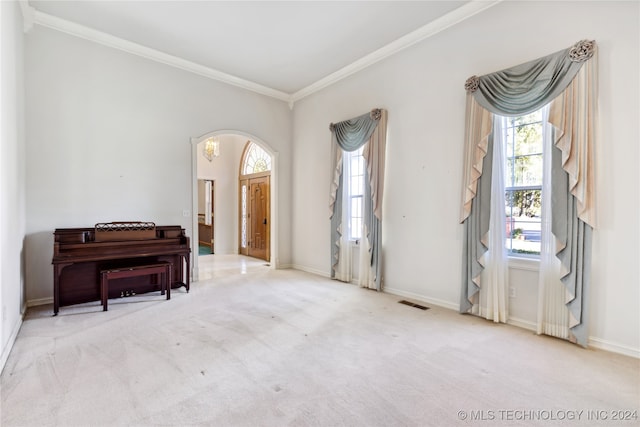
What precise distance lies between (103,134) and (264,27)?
271cm

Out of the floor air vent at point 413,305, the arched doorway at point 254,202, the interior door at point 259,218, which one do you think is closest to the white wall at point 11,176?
the floor air vent at point 413,305

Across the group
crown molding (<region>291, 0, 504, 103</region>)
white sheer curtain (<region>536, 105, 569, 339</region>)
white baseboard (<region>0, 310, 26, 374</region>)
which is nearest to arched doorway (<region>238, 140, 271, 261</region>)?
crown molding (<region>291, 0, 504, 103</region>)

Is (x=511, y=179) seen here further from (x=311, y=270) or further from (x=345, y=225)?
(x=311, y=270)

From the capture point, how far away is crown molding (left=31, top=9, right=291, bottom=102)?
12.6 feet

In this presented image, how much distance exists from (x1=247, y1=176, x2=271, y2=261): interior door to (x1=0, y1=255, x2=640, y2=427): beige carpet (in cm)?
363

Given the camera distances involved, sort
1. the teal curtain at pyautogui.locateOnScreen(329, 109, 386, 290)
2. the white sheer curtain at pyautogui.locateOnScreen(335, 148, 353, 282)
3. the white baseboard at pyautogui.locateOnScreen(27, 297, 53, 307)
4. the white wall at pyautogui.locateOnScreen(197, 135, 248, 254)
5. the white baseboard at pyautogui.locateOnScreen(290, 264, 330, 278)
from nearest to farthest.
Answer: the white baseboard at pyautogui.locateOnScreen(27, 297, 53, 307) → the teal curtain at pyautogui.locateOnScreen(329, 109, 386, 290) → the white sheer curtain at pyautogui.locateOnScreen(335, 148, 353, 282) → the white baseboard at pyautogui.locateOnScreen(290, 264, 330, 278) → the white wall at pyautogui.locateOnScreen(197, 135, 248, 254)

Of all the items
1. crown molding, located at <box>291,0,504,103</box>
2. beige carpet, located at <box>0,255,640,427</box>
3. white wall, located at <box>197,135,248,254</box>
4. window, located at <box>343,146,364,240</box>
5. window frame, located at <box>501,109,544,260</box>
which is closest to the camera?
beige carpet, located at <box>0,255,640,427</box>

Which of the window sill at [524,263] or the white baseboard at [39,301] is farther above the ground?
the window sill at [524,263]

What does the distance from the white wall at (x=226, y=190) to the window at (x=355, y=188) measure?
3.92m

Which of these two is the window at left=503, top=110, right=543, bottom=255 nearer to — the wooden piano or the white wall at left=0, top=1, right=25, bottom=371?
the wooden piano

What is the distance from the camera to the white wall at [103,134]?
380 cm

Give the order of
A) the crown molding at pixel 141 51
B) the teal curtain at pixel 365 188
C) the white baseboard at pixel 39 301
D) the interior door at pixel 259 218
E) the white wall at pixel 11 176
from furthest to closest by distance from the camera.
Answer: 1. the interior door at pixel 259 218
2. the teal curtain at pixel 365 188
3. the crown molding at pixel 141 51
4. the white baseboard at pixel 39 301
5. the white wall at pixel 11 176

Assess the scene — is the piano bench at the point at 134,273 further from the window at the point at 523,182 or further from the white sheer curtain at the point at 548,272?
the white sheer curtain at the point at 548,272

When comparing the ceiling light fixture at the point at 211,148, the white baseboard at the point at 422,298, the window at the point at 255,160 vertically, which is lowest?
the white baseboard at the point at 422,298
